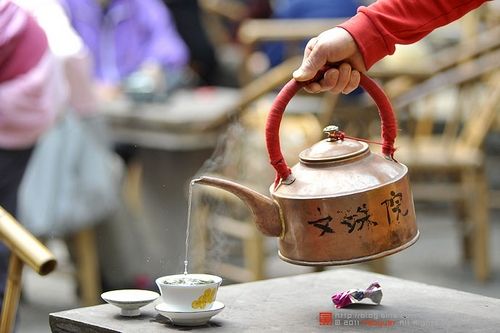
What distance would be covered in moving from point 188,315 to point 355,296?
0.42m

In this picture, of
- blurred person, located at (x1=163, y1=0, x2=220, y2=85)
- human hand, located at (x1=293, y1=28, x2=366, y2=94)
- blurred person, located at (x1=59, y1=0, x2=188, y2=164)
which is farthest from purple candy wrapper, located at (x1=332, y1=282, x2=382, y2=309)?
blurred person, located at (x1=163, y1=0, x2=220, y2=85)

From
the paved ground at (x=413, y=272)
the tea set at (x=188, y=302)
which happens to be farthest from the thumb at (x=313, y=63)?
the paved ground at (x=413, y=272)

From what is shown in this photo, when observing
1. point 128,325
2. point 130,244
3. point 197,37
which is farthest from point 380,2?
point 197,37

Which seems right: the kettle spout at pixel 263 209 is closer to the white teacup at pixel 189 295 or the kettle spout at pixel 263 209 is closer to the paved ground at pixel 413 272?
the white teacup at pixel 189 295

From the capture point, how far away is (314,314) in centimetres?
254

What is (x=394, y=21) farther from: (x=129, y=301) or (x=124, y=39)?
(x=124, y=39)

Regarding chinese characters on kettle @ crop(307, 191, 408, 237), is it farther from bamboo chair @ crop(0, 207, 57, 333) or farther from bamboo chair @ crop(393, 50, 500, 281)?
bamboo chair @ crop(393, 50, 500, 281)

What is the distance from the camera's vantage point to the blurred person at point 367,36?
2438 millimetres

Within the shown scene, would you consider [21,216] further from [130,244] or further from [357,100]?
[357,100]

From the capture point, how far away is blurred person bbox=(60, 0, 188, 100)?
7059 mm

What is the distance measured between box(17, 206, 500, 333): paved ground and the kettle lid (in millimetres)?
2973

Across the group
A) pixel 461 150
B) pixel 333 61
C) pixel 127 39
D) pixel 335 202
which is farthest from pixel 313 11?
pixel 335 202

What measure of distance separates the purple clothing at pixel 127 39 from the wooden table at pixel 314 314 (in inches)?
174

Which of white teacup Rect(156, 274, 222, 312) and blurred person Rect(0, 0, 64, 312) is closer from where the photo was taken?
white teacup Rect(156, 274, 222, 312)
